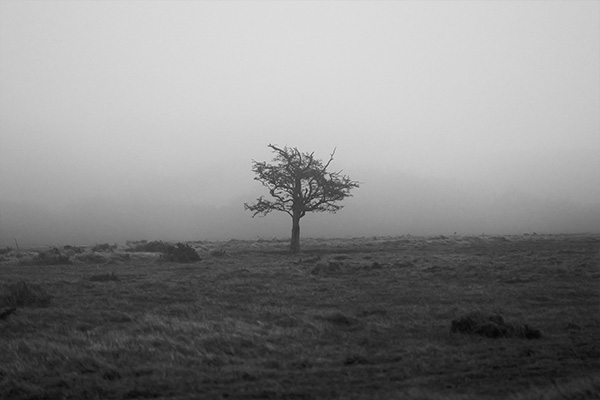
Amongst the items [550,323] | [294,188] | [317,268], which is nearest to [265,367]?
[550,323]

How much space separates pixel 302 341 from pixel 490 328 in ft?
13.6

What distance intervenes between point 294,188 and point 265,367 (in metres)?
33.7

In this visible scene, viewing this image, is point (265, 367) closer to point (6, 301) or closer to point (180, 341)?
point (180, 341)

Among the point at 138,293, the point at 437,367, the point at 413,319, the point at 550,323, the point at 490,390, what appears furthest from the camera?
the point at 138,293

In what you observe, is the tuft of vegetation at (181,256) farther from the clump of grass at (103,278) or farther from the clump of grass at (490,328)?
the clump of grass at (490,328)

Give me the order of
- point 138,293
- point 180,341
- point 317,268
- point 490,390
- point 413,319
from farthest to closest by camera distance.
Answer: point 317,268
point 138,293
point 413,319
point 180,341
point 490,390

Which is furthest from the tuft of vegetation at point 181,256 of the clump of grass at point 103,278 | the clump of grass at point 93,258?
the clump of grass at point 103,278

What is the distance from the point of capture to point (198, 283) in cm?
1961

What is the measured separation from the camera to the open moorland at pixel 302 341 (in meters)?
6.72

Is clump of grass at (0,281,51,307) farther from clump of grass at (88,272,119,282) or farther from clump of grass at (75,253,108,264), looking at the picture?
clump of grass at (75,253,108,264)

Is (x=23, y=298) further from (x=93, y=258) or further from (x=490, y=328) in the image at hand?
(x=93, y=258)

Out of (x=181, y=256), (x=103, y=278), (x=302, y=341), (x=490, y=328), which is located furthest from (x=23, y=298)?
(x=181, y=256)

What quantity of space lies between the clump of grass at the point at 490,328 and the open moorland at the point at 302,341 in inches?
1.2

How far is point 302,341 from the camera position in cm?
955
